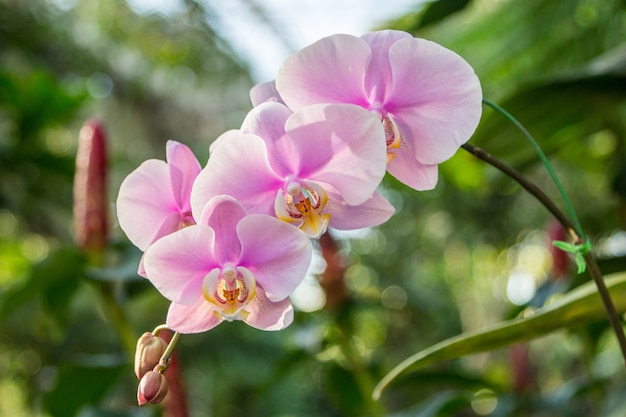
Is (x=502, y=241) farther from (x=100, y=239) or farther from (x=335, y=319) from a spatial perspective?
(x=100, y=239)

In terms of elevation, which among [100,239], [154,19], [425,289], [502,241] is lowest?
[425,289]

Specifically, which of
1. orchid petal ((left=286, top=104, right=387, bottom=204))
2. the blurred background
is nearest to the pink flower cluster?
orchid petal ((left=286, top=104, right=387, bottom=204))

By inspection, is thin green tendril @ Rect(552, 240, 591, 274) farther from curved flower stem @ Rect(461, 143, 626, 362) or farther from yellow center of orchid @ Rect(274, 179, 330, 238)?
yellow center of orchid @ Rect(274, 179, 330, 238)

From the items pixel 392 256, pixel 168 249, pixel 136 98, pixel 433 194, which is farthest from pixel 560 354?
pixel 168 249

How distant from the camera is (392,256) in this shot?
5.01 ft

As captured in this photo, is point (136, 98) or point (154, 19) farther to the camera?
point (136, 98)

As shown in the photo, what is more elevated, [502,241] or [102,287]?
[102,287]

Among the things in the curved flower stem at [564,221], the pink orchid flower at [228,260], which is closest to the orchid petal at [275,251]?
the pink orchid flower at [228,260]

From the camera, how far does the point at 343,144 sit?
320 millimetres

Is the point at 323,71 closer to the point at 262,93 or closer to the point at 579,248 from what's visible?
the point at 262,93

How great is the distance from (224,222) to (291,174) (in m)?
0.04

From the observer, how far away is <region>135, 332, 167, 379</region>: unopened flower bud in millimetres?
302

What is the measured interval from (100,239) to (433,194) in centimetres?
60

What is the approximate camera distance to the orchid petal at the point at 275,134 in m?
0.33
